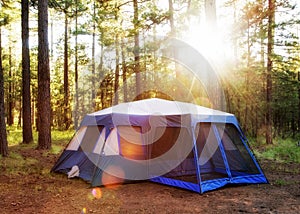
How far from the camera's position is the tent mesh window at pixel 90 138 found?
7.18 metres

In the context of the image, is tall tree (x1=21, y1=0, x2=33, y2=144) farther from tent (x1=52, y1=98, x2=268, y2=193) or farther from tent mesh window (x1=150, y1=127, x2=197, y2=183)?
tent mesh window (x1=150, y1=127, x2=197, y2=183)

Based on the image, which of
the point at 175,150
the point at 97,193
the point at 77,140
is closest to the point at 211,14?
the point at 175,150

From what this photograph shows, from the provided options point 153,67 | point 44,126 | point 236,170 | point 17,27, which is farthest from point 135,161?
→ point 17,27

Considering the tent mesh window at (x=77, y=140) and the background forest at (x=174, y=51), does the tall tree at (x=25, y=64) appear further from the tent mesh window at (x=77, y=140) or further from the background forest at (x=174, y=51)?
the tent mesh window at (x=77, y=140)

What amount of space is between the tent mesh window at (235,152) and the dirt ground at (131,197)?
57cm

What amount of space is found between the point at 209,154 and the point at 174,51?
10.9 meters

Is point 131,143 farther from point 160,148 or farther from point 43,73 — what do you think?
point 43,73

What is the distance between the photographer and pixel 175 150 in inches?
283

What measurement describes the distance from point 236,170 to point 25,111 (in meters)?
8.98

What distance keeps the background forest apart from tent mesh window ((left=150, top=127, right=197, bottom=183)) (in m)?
2.84

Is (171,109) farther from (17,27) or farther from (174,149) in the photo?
(17,27)

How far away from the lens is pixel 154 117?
683 cm

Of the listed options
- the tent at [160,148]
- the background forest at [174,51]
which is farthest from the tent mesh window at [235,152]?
the background forest at [174,51]

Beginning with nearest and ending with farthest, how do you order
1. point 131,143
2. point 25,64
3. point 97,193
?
point 97,193, point 131,143, point 25,64
